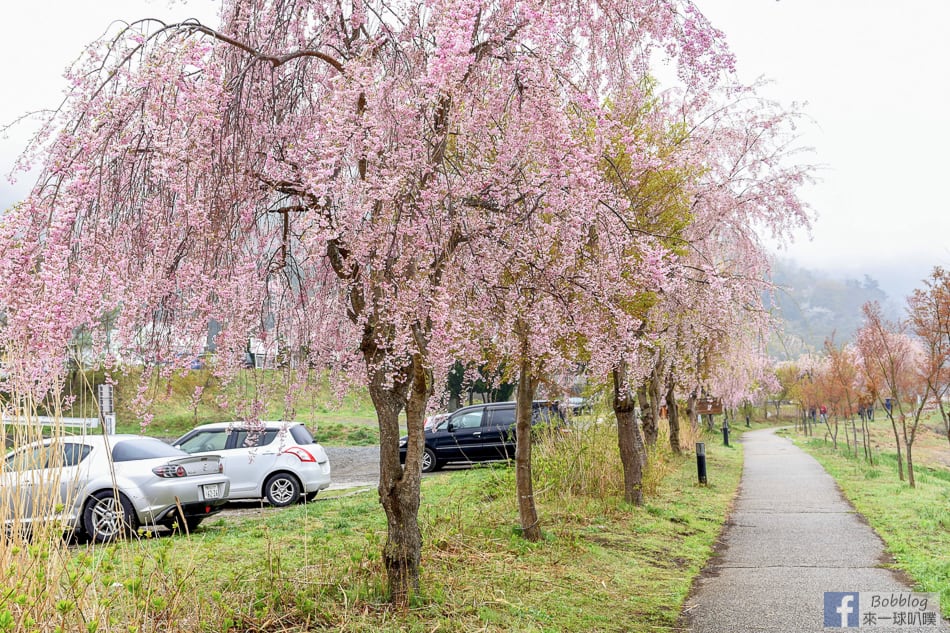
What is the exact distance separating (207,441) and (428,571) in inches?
298

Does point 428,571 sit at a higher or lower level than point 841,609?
higher

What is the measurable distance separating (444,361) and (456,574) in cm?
217

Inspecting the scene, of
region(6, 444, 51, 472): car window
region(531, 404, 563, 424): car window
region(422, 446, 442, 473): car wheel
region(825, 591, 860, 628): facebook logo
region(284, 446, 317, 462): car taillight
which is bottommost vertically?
region(422, 446, 442, 473): car wheel

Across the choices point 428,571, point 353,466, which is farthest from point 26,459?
point 353,466


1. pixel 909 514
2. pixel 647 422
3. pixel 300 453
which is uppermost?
pixel 647 422

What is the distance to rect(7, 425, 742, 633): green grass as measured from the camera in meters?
4.12

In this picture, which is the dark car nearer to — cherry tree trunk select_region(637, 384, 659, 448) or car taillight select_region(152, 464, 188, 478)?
cherry tree trunk select_region(637, 384, 659, 448)

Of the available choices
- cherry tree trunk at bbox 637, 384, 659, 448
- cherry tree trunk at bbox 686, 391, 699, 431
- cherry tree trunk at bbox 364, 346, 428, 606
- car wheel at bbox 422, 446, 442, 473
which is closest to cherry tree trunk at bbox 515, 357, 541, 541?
cherry tree trunk at bbox 364, 346, 428, 606

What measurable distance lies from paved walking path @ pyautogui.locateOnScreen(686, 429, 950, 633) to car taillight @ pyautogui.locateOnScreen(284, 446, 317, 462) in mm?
6558

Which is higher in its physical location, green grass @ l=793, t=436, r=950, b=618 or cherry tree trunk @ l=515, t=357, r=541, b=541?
cherry tree trunk @ l=515, t=357, r=541, b=541

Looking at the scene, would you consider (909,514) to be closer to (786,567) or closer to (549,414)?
(786,567)

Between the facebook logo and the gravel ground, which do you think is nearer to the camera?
the facebook logo

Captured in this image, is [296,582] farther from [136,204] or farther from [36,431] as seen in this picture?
[136,204]

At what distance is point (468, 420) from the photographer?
19.2m
